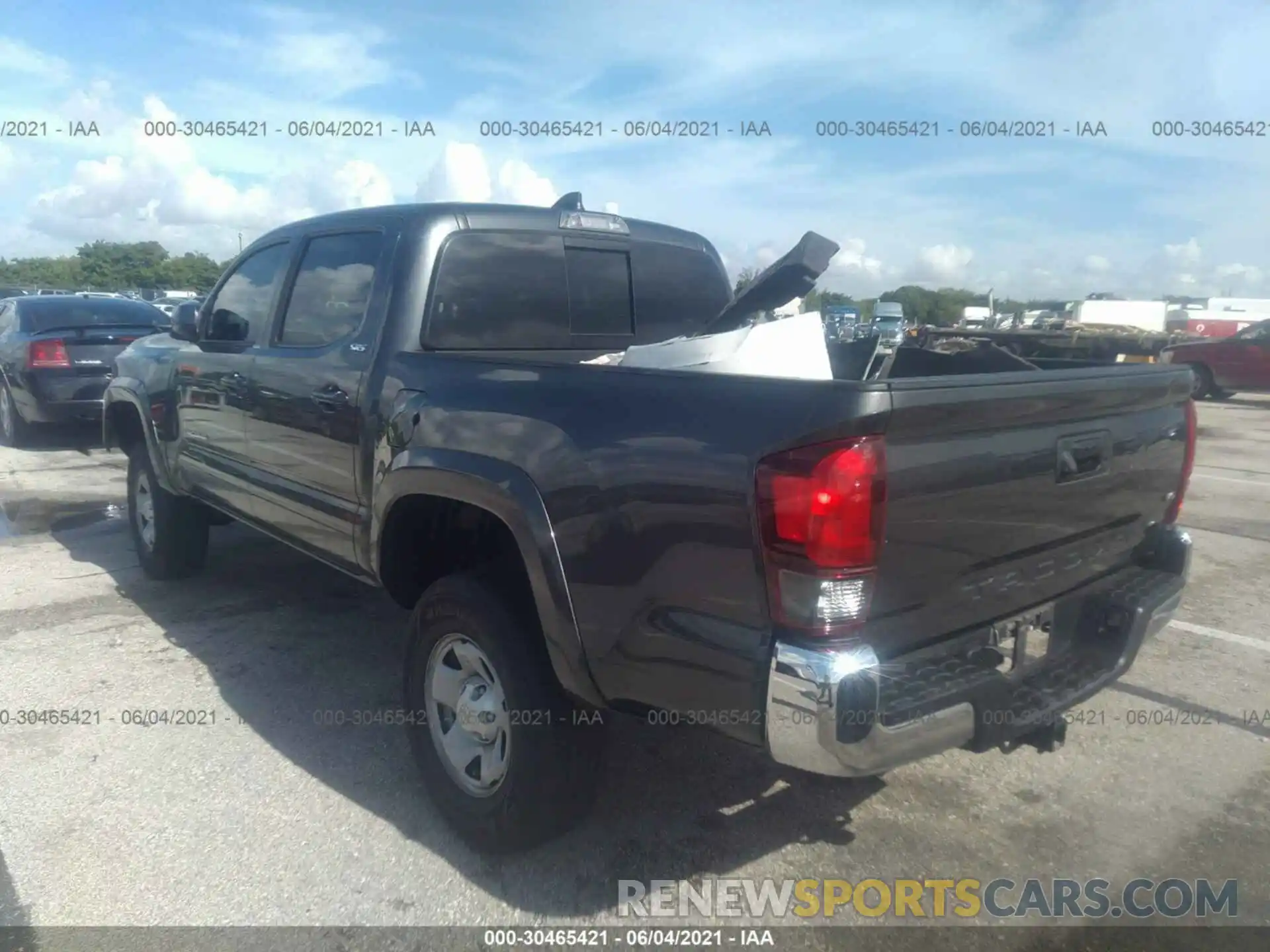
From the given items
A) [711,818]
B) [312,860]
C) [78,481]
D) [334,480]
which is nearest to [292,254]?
[334,480]

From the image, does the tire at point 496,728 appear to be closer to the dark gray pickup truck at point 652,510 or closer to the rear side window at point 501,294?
the dark gray pickup truck at point 652,510

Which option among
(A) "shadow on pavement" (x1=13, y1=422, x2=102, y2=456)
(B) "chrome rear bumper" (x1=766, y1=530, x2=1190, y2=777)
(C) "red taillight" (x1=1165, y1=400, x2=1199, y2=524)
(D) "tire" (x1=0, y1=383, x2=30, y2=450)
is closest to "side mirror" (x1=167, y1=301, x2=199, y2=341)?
(B) "chrome rear bumper" (x1=766, y1=530, x2=1190, y2=777)

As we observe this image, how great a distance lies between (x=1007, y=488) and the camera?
257 cm

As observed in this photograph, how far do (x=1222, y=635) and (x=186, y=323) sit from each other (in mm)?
5505

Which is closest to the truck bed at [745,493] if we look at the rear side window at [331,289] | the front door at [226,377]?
the rear side window at [331,289]

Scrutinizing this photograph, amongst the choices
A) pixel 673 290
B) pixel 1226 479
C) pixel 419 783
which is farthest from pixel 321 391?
pixel 1226 479

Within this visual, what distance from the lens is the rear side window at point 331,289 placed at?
380 cm

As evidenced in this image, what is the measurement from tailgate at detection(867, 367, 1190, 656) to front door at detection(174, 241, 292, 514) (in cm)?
317

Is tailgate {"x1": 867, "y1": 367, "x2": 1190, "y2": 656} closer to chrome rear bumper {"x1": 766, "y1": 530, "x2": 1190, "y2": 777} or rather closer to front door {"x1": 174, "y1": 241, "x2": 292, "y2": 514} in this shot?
chrome rear bumper {"x1": 766, "y1": 530, "x2": 1190, "y2": 777}

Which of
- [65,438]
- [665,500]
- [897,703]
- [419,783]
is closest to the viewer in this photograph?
[897,703]

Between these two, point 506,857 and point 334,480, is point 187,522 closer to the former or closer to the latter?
point 334,480

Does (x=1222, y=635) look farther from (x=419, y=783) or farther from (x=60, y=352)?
(x=60, y=352)

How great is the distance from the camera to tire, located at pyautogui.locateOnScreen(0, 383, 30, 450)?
36.1 feet

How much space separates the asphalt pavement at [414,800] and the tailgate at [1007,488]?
930mm
